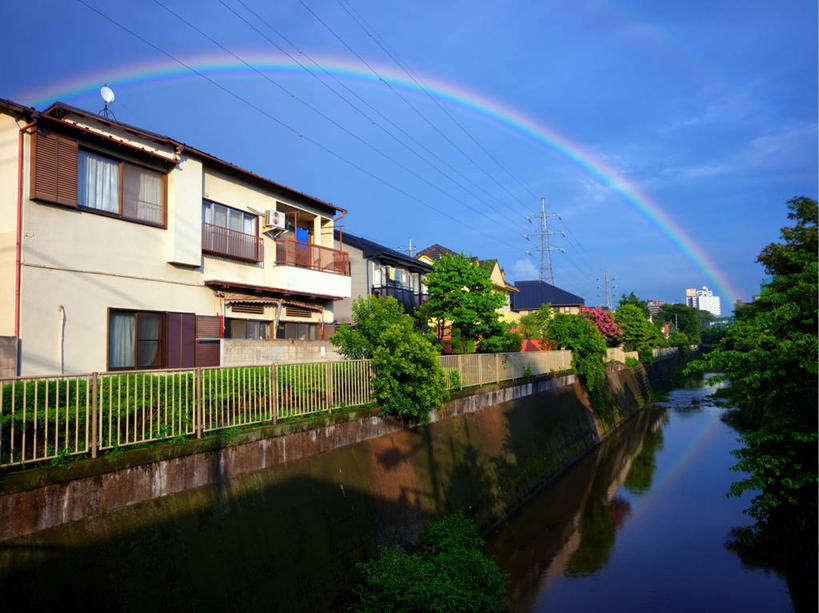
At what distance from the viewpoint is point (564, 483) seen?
67.8 feet

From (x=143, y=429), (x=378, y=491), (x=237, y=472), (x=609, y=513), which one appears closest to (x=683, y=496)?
(x=609, y=513)

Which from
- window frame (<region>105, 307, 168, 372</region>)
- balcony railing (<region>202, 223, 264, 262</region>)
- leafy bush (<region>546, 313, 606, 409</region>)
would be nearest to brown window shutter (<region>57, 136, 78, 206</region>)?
window frame (<region>105, 307, 168, 372</region>)

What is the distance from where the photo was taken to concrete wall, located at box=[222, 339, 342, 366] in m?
14.8

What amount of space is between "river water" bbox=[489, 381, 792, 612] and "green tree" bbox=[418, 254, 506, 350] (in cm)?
736

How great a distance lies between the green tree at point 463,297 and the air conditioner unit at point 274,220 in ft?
23.5

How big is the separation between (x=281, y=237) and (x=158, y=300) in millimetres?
6201

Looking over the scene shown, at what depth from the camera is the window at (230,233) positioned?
1600 cm

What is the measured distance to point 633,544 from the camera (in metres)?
14.9

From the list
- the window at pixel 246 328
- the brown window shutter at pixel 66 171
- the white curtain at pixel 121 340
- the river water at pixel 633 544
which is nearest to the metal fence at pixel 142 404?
the white curtain at pixel 121 340

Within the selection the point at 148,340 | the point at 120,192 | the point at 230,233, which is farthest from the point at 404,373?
the point at 120,192

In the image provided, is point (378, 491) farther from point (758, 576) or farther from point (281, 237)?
point (281, 237)

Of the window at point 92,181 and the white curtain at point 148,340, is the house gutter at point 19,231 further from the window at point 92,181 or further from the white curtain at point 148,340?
the white curtain at point 148,340

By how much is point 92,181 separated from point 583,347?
26989 mm

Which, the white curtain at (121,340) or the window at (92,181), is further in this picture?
the white curtain at (121,340)
